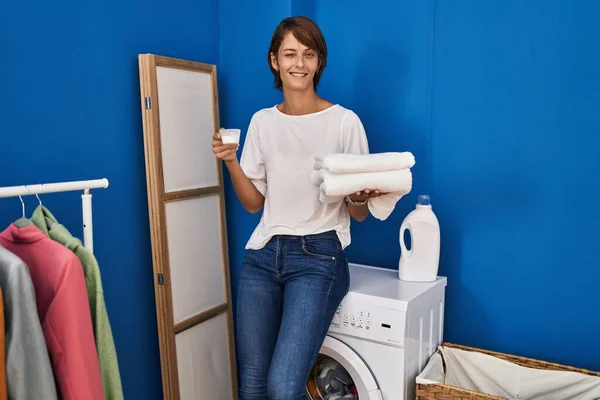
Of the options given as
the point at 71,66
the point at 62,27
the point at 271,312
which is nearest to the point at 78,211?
the point at 71,66

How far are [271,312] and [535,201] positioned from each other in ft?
3.39

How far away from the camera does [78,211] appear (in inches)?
73.7

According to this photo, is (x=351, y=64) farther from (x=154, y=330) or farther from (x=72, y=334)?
(x=72, y=334)

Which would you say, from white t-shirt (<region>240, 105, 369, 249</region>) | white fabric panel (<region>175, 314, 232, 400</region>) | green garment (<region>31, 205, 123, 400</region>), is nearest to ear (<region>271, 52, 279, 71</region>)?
white t-shirt (<region>240, 105, 369, 249</region>)

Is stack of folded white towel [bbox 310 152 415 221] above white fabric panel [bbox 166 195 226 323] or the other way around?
above

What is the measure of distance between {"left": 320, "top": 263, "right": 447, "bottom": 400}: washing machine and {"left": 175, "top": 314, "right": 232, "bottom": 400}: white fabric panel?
1.95ft

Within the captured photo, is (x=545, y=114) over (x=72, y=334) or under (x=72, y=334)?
over

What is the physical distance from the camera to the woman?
1.70 meters

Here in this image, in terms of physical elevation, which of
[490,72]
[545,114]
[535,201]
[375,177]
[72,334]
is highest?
[490,72]

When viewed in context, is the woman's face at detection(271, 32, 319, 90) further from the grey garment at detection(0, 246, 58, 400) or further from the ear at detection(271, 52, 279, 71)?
the grey garment at detection(0, 246, 58, 400)

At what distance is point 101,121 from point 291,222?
75cm

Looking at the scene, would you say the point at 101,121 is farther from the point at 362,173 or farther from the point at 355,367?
the point at 355,367

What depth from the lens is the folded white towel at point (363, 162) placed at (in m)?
1.64

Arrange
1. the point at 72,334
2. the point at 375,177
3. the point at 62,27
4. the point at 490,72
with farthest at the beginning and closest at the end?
the point at 490,72 < the point at 62,27 < the point at 375,177 < the point at 72,334
